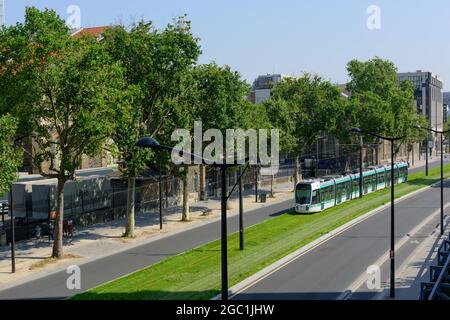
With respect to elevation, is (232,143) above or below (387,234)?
above

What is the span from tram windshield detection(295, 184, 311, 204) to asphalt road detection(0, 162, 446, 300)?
17.4 ft

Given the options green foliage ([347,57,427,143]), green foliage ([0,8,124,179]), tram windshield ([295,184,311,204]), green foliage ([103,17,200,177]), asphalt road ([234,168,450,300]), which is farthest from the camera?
green foliage ([347,57,427,143])

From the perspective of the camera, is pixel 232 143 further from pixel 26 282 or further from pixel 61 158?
pixel 26 282

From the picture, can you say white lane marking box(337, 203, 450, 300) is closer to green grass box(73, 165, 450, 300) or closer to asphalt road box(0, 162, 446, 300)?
asphalt road box(0, 162, 446, 300)

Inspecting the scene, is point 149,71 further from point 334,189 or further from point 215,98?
point 334,189

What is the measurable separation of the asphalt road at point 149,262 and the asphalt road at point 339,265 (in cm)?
6

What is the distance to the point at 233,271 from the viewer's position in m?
30.6

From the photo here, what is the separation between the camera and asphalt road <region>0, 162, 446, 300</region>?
91.4 ft

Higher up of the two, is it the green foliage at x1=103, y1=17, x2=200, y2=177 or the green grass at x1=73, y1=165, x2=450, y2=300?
the green foliage at x1=103, y1=17, x2=200, y2=177

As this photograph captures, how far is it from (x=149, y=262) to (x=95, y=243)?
7.59m

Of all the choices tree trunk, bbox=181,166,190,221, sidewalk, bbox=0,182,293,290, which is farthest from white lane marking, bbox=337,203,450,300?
tree trunk, bbox=181,166,190,221

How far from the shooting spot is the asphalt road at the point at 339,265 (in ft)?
86.3
